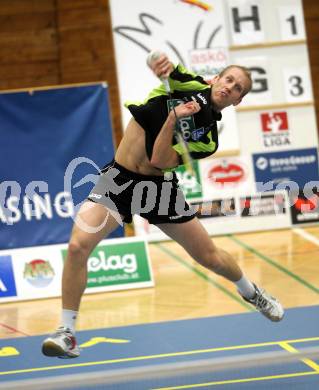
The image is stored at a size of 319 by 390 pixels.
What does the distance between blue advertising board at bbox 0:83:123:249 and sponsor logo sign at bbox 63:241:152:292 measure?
390 millimetres

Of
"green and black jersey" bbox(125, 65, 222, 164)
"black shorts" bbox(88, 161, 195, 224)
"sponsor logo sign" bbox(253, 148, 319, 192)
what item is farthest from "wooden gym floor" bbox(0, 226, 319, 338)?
"green and black jersey" bbox(125, 65, 222, 164)

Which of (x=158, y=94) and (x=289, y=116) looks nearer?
(x=158, y=94)

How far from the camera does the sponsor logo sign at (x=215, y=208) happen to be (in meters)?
11.7

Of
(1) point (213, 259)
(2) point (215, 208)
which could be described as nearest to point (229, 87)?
(1) point (213, 259)

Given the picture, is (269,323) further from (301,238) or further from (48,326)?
(301,238)

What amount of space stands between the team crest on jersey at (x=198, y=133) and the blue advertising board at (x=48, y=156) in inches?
148

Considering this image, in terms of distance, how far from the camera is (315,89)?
1248cm

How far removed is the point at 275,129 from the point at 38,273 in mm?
4511

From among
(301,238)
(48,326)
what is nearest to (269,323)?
(48,326)

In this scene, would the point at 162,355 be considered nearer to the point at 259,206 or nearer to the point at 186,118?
the point at 186,118

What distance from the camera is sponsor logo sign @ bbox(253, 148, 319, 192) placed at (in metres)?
11.9

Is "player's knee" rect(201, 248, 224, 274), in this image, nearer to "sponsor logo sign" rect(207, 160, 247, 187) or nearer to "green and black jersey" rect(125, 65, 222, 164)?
"green and black jersey" rect(125, 65, 222, 164)

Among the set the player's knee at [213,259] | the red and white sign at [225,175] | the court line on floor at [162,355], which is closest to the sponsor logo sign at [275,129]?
the red and white sign at [225,175]

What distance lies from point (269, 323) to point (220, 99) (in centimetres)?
265
